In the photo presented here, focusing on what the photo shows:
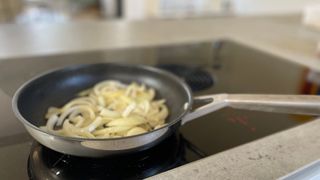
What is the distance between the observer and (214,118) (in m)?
0.47

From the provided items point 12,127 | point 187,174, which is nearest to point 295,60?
point 187,174

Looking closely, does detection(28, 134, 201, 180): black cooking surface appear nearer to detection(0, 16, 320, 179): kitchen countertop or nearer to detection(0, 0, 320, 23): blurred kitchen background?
detection(0, 16, 320, 179): kitchen countertop

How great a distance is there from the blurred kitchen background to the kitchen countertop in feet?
2.09

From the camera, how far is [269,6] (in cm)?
185

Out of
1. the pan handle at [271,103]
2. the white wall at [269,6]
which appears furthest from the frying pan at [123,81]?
the white wall at [269,6]

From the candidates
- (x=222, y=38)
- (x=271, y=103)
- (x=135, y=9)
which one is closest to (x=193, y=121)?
(x=271, y=103)

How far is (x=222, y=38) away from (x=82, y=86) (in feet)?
1.74

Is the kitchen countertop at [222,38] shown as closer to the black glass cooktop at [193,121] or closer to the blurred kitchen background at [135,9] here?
the black glass cooktop at [193,121]

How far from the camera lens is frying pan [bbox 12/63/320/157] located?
32 cm

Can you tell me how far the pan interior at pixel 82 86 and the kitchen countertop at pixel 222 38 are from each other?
108 millimetres

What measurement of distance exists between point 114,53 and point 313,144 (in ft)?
1.61

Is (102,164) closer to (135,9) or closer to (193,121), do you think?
(193,121)

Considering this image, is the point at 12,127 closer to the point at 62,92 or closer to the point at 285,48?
the point at 62,92

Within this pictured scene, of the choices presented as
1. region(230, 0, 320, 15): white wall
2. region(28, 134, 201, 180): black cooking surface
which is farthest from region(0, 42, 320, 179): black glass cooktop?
region(230, 0, 320, 15): white wall
